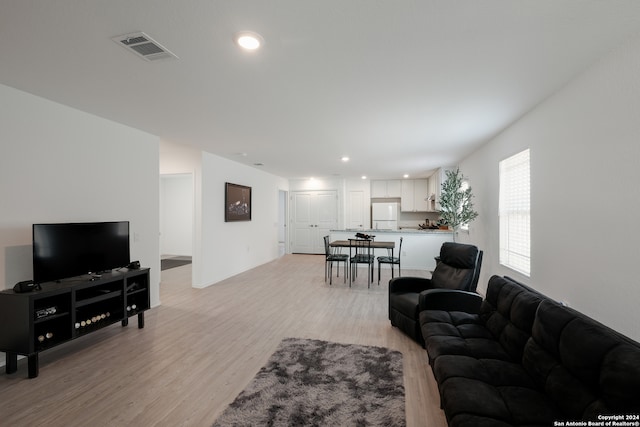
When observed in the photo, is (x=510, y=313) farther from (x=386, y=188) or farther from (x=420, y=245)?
(x=386, y=188)

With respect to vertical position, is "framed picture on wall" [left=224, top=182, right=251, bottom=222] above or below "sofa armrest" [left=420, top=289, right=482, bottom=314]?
above

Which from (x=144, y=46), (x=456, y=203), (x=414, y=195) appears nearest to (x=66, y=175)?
(x=144, y=46)

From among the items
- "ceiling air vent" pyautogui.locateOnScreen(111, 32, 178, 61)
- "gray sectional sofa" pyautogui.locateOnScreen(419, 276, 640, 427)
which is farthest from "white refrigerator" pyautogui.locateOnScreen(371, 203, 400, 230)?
"ceiling air vent" pyautogui.locateOnScreen(111, 32, 178, 61)

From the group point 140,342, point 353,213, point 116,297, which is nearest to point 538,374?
point 140,342

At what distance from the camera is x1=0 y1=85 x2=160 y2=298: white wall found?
2.68 metres

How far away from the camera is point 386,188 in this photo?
9508 mm

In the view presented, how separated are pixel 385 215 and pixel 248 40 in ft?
26.2

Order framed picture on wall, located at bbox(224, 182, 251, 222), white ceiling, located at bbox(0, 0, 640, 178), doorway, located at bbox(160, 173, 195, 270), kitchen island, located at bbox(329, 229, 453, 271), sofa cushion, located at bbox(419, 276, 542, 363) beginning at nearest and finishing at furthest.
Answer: white ceiling, located at bbox(0, 0, 640, 178) < sofa cushion, located at bbox(419, 276, 542, 363) < framed picture on wall, located at bbox(224, 182, 251, 222) < kitchen island, located at bbox(329, 229, 453, 271) < doorway, located at bbox(160, 173, 195, 270)

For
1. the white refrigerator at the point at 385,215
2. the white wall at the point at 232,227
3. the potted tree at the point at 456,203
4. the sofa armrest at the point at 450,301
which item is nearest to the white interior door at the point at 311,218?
the white wall at the point at 232,227

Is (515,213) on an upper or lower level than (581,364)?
upper

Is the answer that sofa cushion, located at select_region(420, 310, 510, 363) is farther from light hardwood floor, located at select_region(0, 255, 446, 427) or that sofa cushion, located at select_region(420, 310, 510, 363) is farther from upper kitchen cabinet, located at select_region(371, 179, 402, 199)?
upper kitchen cabinet, located at select_region(371, 179, 402, 199)

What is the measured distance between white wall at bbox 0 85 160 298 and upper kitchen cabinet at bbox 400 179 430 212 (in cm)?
732

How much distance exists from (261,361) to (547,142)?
3589mm

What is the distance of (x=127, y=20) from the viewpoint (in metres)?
1.69
